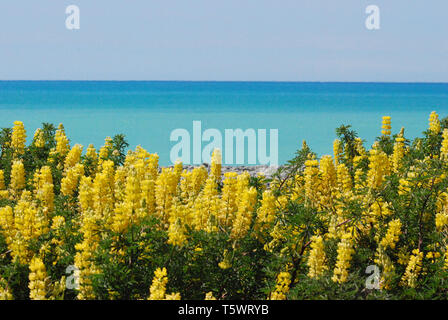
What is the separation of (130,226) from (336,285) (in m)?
1.62

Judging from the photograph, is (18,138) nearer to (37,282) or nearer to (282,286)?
(37,282)

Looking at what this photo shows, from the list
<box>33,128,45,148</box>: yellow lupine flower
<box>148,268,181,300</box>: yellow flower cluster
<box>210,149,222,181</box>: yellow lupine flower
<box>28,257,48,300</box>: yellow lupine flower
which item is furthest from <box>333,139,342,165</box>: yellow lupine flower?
<box>28,257,48,300</box>: yellow lupine flower

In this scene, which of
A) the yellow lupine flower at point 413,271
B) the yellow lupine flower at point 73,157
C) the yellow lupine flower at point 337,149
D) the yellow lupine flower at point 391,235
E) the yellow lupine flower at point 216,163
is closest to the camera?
the yellow lupine flower at point 413,271

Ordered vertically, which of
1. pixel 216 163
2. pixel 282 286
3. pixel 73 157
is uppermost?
pixel 73 157

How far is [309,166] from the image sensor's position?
231 inches

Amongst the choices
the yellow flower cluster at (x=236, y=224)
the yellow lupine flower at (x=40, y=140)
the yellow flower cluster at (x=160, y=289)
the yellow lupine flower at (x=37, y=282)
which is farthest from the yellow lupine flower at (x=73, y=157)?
the yellow flower cluster at (x=160, y=289)

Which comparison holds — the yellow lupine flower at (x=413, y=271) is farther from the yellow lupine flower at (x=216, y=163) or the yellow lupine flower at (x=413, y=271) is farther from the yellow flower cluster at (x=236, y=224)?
the yellow lupine flower at (x=216, y=163)

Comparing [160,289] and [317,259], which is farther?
[317,259]

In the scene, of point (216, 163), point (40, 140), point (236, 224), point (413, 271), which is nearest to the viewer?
point (413, 271)

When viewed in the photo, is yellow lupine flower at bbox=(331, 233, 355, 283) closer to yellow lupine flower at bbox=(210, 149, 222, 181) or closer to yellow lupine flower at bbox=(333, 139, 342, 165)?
yellow lupine flower at bbox=(210, 149, 222, 181)

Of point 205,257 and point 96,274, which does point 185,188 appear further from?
point 96,274

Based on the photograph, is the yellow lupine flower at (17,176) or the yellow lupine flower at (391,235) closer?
the yellow lupine flower at (391,235)

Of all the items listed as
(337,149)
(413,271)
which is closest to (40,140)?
(337,149)
